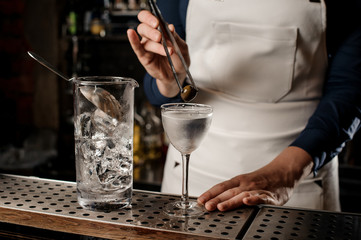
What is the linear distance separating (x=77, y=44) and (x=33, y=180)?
226 centimetres

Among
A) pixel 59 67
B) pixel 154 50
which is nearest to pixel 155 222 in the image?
pixel 154 50

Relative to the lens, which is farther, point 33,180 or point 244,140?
point 244,140

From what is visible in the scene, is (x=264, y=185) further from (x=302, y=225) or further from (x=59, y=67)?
(x=59, y=67)

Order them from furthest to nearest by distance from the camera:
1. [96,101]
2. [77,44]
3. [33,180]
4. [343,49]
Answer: [77,44] → [343,49] → [33,180] → [96,101]

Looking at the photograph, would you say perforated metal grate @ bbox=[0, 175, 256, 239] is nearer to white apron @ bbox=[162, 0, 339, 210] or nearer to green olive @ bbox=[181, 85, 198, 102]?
green olive @ bbox=[181, 85, 198, 102]

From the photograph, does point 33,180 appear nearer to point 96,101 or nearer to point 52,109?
point 96,101

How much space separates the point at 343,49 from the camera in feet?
4.74

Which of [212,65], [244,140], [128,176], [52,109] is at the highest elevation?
[212,65]

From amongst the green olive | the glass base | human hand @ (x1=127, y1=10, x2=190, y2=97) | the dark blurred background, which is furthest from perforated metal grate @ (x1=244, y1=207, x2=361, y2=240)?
the dark blurred background

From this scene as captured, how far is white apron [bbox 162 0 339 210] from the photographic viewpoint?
4.71ft

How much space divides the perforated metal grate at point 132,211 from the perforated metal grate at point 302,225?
34 millimetres

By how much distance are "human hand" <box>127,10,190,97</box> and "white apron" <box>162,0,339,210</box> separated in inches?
8.2

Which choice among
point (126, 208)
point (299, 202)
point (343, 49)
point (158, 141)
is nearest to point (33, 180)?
point (126, 208)

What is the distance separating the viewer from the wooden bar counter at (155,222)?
0.84 m
